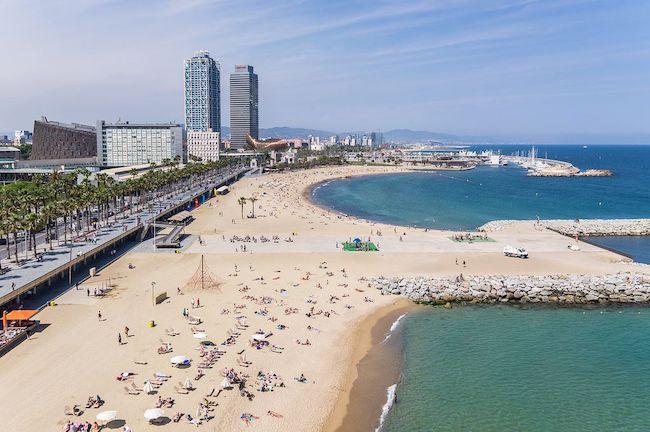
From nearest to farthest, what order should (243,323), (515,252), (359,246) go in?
(243,323) → (515,252) → (359,246)

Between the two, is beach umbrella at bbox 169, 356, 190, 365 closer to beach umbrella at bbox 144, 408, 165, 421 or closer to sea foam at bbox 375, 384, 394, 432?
beach umbrella at bbox 144, 408, 165, 421

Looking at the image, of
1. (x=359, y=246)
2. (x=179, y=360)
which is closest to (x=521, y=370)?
(x=179, y=360)

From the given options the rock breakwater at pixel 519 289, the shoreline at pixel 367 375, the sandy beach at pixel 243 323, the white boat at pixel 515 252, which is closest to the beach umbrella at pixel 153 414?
the sandy beach at pixel 243 323

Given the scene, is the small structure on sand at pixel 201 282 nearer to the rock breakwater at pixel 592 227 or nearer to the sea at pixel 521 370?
the sea at pixel 521 370

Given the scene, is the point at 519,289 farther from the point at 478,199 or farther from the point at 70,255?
the point at 478,199

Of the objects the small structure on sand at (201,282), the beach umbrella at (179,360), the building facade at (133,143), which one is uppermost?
the building facade at (133,143)

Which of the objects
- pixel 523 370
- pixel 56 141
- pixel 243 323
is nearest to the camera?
pixel 523 370

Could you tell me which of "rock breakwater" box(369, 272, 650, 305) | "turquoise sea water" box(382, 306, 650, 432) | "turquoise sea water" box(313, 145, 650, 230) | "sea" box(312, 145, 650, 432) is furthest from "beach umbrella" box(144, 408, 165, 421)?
"turquoise sea water" box(313, 145, 650, 230)
